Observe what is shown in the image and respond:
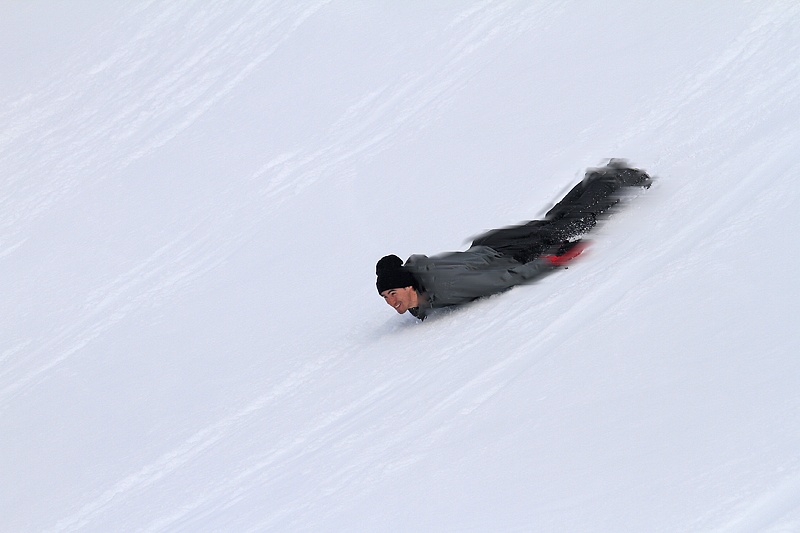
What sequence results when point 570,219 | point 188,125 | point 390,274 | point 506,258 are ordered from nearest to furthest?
point 390,274 → point 506,258 → point 570,219 → point 188,125

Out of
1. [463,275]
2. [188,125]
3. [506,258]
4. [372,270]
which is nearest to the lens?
[463,275]

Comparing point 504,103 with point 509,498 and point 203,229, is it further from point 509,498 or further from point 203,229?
point 509,498

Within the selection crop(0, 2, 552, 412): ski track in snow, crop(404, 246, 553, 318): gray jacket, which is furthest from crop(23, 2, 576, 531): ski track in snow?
crop(404, 246, 553, 318): gray jacket

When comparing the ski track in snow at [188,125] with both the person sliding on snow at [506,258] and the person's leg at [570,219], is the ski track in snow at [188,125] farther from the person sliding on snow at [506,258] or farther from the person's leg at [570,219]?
the person's leg at [570,219]

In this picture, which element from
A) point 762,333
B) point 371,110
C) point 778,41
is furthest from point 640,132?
point 762,333

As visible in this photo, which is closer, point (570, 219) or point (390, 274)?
point (390, 274)

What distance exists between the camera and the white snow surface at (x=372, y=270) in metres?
3.17

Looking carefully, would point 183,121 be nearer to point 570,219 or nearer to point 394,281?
point 570,219

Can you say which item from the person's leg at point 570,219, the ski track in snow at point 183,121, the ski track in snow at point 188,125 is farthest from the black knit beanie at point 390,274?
the ski track in snow at point 183,121

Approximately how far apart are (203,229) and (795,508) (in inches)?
225

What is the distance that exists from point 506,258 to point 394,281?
0.64m

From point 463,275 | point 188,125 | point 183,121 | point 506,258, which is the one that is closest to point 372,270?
point 506,258

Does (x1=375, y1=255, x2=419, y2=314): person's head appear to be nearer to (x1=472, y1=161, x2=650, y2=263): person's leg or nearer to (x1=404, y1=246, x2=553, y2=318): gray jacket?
(x1=404, y1=246, x2=553, y2=318): gray jacket

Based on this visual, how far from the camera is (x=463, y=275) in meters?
Answer: 4.77
